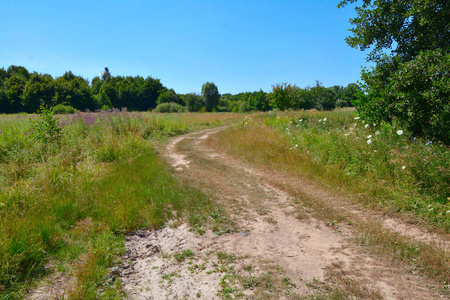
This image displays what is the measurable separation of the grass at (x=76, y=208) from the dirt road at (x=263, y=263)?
1.12 ft

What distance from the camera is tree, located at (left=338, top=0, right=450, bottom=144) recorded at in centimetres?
478

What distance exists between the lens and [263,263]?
2707 mm

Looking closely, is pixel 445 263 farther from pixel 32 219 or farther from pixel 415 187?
pixel 32 219

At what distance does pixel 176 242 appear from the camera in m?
3.31

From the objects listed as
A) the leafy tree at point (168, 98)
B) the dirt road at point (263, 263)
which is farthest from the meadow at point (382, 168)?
the leafy tree at point (168, 98)

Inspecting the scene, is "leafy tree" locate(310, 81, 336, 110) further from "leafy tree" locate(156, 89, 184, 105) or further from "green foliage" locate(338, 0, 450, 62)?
"green foliage" locate(338, 0, 450, 62)

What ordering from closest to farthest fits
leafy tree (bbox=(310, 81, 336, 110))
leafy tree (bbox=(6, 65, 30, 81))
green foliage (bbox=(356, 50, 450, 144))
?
green foliage (bbox=(356, 50, 450, 144)) < leafy tree (bbox=(310, 81, 336, 110)) < leafy tree (bbox=(6, 65, 30, 81))

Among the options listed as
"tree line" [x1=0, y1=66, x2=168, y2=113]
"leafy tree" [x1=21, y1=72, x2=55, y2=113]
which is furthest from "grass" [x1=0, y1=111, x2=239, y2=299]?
"leafy tree" [x1=21, y1=72, x2=55, y2=113]

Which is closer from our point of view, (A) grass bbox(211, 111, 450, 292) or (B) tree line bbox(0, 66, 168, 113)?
(A) grass bbox(211, 111, 450, 292)

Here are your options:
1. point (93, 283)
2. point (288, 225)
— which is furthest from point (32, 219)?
point (288, 225)

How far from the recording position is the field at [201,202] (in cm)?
258

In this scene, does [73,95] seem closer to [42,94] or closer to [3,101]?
[42,94]

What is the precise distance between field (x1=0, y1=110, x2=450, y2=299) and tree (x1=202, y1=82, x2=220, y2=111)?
173 ft

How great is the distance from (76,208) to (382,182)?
5578 mm
